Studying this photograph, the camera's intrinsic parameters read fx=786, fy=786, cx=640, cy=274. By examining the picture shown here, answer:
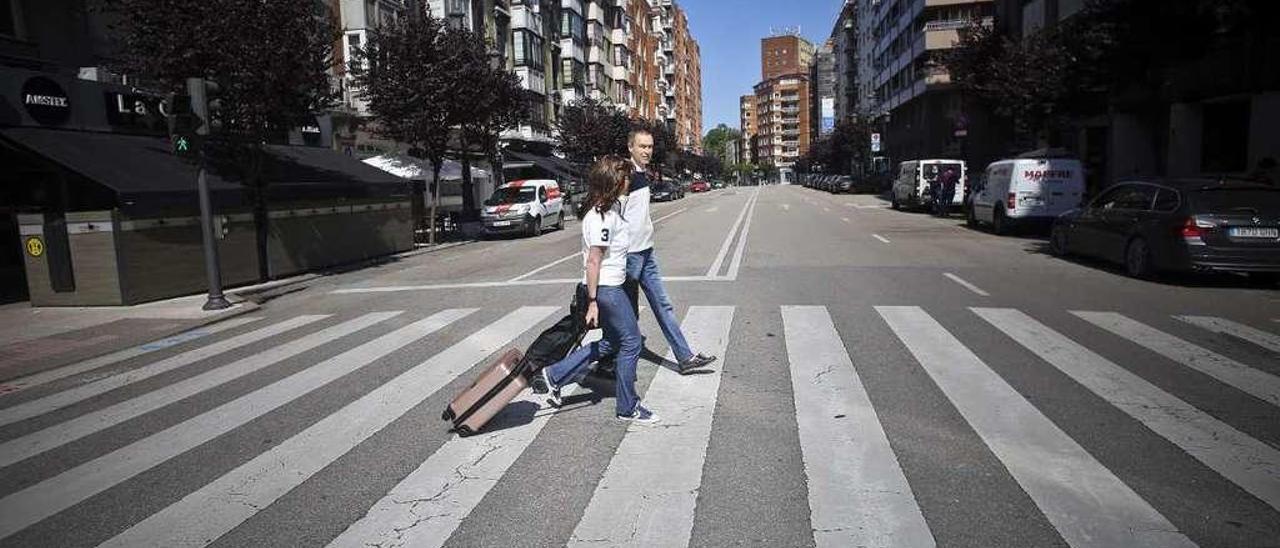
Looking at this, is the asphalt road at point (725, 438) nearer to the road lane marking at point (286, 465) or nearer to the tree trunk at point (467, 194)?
the road lane marking at point (286, 465)

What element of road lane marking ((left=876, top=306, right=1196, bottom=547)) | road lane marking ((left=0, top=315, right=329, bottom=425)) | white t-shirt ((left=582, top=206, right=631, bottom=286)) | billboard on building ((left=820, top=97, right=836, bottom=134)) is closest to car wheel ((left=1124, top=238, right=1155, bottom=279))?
road lane marking ((left=876, top=306, right=1196, bottom=547))

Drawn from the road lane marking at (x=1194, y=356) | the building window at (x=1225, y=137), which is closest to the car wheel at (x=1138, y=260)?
the road lane marking at (x=1194, y=356)

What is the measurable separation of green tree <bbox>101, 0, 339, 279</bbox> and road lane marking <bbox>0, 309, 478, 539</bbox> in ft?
24.6

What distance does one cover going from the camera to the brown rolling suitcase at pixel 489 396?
4.86 meters

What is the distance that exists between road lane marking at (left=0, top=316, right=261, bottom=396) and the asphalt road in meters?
0.31

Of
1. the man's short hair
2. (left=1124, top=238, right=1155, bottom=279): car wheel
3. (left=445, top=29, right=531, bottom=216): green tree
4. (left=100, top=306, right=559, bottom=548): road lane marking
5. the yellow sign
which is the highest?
(left=445, top=29, right=531, bottom=216): green tree

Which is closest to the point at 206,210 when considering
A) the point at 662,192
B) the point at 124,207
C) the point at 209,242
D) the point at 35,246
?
the point at 209,242

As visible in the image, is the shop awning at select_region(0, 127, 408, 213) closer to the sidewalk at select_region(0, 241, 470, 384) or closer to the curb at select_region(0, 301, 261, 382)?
the sidewalk at select_region(0, 241, 470, 384)

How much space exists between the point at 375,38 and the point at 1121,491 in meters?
22.2

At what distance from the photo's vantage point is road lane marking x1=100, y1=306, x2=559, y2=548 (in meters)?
3.74

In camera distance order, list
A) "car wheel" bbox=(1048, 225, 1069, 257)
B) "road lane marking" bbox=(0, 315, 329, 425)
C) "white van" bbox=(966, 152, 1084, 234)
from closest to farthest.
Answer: "road lane marking" bbox=(0, 315, 329, 425) → "car wheel" bbox=(1048, 225, 1069, 257) → "white van" bbox=(966, 152, 1084, 234)

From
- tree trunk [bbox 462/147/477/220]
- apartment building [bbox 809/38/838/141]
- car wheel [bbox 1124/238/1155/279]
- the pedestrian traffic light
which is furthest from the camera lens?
apartment building [bbox 809/38/838/141]

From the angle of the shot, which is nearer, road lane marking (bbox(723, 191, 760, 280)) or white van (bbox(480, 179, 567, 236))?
road lane marking (bbox(723, 191, 760, 280))

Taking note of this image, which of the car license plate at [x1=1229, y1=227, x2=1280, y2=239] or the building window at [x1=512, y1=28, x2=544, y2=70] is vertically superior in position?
the building window at [x1=512, y1=28, x2=544, y2=70]
